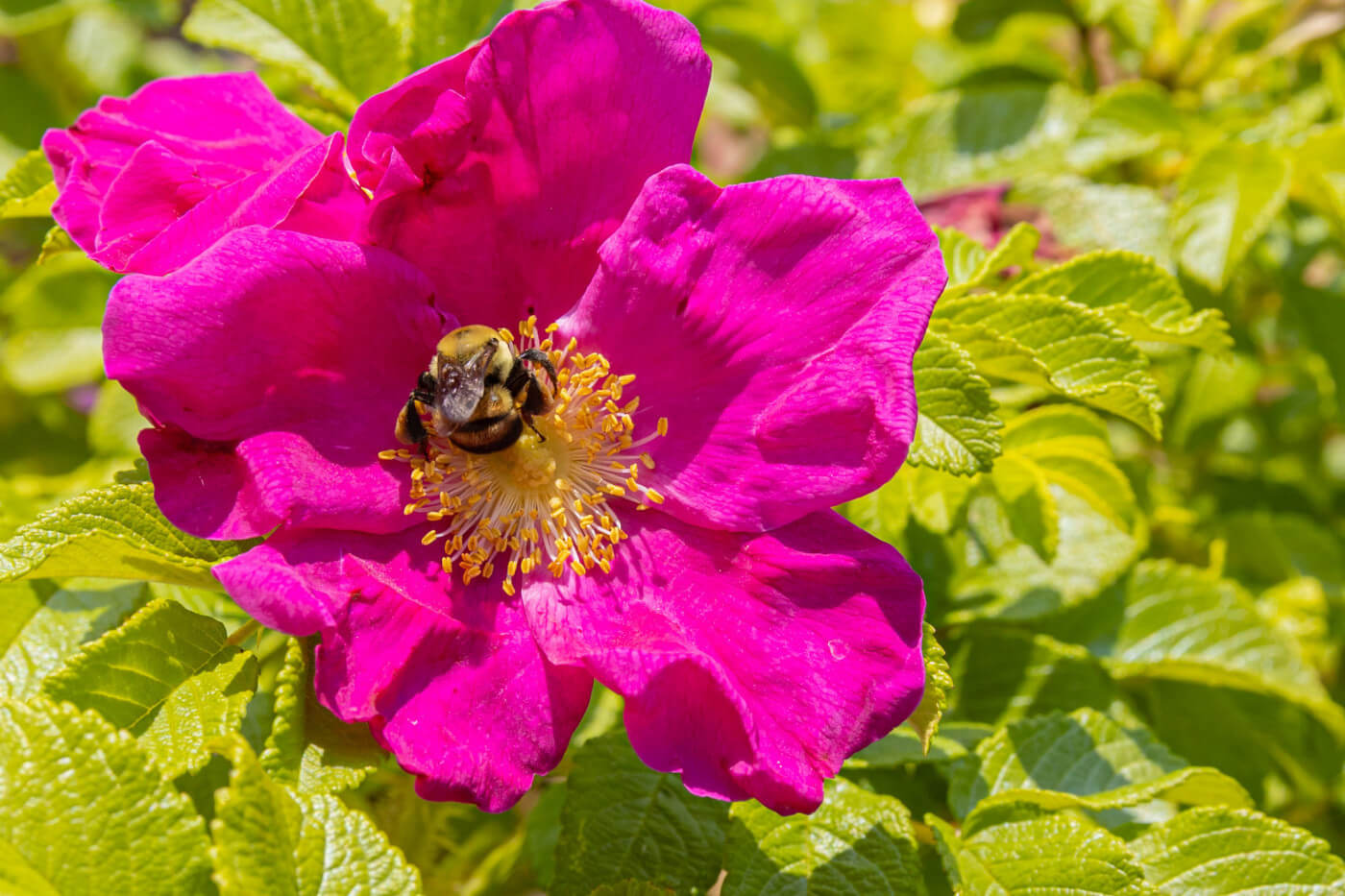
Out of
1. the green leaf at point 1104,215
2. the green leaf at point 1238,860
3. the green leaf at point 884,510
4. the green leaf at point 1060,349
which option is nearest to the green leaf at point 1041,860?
the green leaf at point 1238,860

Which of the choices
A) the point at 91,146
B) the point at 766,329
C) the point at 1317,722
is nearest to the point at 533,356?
the point at 766,329

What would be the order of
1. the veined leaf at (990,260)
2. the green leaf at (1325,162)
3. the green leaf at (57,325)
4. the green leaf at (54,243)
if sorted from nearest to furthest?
the green leaf at (54,243)
the veined leaf at (990,260)
the green leaf at (1325,162)
the green leaf at (57,325)

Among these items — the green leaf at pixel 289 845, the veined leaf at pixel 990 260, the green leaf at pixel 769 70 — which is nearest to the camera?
the green leaf at pixel 289 845

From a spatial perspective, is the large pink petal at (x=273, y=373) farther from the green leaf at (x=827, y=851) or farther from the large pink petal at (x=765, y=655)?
the green leaf at (x=827, y=851)

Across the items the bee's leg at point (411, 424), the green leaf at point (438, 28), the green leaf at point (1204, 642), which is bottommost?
the green leaf at point (1204, 642)

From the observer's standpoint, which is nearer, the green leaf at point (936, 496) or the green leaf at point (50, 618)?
the green leaf at point (50, 618)

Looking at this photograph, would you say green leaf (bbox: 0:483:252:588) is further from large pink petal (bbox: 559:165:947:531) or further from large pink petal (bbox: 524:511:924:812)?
large pink petal (bbox: 559:165:947:531)
